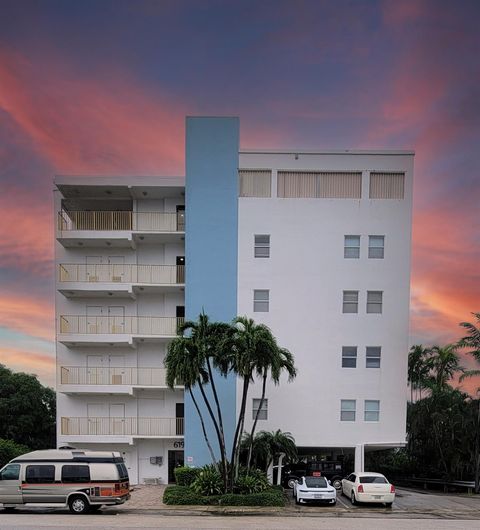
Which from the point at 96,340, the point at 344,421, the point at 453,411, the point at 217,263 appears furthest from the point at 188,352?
the point at 453,411

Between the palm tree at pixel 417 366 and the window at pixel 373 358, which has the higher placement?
the window at pixel 373 358

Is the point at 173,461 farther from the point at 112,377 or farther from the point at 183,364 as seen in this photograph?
the point at 183,364

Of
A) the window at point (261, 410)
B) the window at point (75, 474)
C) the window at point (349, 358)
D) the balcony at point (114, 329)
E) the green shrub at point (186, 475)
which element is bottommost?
the green shrub at point (186, 475)

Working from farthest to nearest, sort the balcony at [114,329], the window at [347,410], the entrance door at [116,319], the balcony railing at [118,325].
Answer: the entrance door at [116,319] < the balcony railing at [118,325] < the balcony at [114,329] < the window at [347,410]

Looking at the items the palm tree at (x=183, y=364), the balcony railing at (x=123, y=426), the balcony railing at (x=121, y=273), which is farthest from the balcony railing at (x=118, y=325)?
the palm tree at (x=183, y=364)

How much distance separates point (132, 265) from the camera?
28.6 m

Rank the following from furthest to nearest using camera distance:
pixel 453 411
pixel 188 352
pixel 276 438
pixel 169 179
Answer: pixel 453 411 → pixel 169 179 → pixel 276 438 → pixel 188 352

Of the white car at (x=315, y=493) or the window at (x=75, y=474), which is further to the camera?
the white car at (x=315, y=493)

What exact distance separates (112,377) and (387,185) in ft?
66.3

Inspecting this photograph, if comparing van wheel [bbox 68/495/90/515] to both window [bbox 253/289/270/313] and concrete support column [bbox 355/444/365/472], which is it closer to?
window [bbox 253/289/270/313]

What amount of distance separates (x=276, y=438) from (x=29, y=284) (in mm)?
17397

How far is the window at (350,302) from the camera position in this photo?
2652 centimetres

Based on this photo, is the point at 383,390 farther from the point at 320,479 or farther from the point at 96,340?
the point at 96,340

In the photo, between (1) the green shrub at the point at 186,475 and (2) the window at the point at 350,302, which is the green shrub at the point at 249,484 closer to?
(1) the green shrub at the point at 186,475
